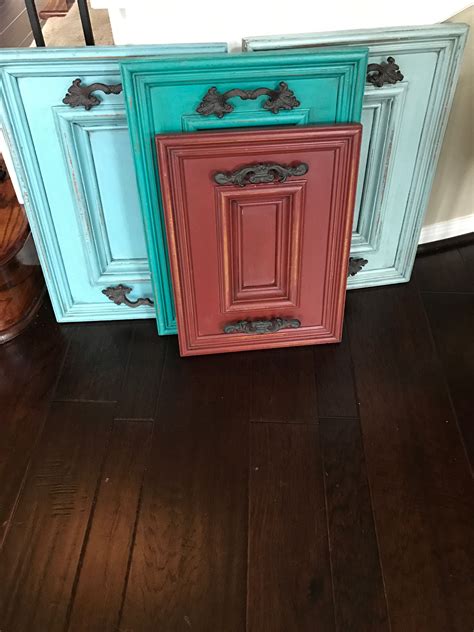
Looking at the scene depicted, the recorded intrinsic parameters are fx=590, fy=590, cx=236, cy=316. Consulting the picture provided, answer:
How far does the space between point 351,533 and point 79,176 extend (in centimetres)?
99

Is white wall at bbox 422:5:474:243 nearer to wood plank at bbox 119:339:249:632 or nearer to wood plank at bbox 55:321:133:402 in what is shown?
wood plank at bbox 119:339:249:632

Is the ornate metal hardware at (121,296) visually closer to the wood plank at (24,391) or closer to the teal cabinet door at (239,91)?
the wood plank at (24,391)

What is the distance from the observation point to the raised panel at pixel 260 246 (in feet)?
4.30

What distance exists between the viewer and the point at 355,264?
1632 mm

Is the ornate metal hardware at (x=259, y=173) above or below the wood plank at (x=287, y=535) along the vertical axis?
above

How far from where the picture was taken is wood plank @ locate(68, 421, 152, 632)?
105 cm

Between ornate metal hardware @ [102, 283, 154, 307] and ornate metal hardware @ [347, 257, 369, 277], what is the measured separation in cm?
56

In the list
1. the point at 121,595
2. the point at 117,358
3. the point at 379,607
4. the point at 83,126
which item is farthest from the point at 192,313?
the point at 379,607

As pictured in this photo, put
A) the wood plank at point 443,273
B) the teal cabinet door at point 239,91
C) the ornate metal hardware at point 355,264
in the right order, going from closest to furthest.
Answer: the teal cabinet door at point 239,91 < the ornate metal hardware at point 355,264 < the wood plank at point 443,273

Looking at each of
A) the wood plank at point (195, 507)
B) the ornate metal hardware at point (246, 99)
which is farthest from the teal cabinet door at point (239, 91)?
the wood plank at point (195, 507)

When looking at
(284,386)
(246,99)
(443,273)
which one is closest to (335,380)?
(284,386)

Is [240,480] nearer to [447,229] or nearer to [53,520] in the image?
[53,520]

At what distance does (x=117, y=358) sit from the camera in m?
1.52

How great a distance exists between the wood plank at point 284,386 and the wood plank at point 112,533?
277 mm
